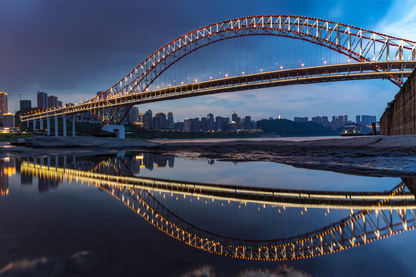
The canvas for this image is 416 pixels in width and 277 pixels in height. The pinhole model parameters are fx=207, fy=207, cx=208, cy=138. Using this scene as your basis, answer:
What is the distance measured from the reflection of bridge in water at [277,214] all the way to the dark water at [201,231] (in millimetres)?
17

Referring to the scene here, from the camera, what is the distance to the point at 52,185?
5.87m

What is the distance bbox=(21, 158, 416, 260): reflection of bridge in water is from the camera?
97.2 inches

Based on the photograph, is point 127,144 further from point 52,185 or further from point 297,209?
point 297,209

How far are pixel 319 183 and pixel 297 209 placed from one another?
2650 mm

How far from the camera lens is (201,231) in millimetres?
2926

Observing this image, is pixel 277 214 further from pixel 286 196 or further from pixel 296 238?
pixel 286 196

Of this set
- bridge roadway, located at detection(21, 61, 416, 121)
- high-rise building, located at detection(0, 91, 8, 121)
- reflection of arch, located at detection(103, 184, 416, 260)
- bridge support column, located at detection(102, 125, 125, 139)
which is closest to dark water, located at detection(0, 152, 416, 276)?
reflection of arch, located at detection(103, 184, 416, 260)

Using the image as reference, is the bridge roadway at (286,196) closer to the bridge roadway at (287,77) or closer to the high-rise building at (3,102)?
the bridge roadway at (287,77)

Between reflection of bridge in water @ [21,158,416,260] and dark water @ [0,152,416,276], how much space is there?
17 mm

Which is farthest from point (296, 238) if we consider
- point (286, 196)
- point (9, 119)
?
point (9, 119)

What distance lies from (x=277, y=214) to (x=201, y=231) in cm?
145

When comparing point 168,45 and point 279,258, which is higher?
point 168,45

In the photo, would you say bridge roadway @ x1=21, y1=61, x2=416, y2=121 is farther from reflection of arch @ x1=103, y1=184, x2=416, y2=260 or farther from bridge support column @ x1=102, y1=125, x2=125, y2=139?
reflection of arch @ x1=103, y1=184, x2=416, y2=260

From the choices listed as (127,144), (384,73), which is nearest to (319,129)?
(384,73)
